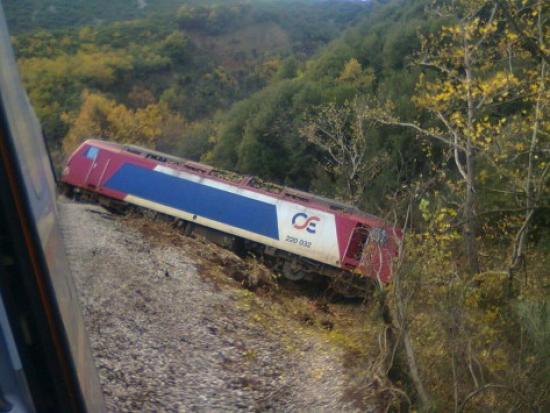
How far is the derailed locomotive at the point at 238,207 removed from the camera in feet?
54.6

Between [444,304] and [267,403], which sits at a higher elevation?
[444,304]

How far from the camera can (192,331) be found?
10477 mm

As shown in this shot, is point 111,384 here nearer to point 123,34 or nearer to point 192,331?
point 192,331

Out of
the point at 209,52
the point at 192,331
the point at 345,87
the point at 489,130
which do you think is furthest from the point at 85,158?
the point at 209,52

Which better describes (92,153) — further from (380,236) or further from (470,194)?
(380,236)

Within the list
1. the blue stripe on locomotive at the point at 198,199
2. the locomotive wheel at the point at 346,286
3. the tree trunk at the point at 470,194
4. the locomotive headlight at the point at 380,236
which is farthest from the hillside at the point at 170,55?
the locomotive headlight at the point at 380,236

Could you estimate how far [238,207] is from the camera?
1742cm

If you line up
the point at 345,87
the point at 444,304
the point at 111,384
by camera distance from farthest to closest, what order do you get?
the point at 345,87 < the point at 111,384 < the point at 444,304

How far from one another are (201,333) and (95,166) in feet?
33.9

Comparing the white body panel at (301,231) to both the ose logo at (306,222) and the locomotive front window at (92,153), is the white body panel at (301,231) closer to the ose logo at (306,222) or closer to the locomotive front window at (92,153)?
the ose logo at (306,222)

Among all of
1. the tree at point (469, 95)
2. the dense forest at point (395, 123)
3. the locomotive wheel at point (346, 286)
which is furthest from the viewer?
the locomotive wheel at point (346, 286)

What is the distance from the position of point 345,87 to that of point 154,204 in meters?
18.2

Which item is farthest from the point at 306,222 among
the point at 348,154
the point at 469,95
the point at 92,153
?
the point at 348,154

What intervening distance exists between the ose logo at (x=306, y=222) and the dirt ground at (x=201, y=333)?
163cm
